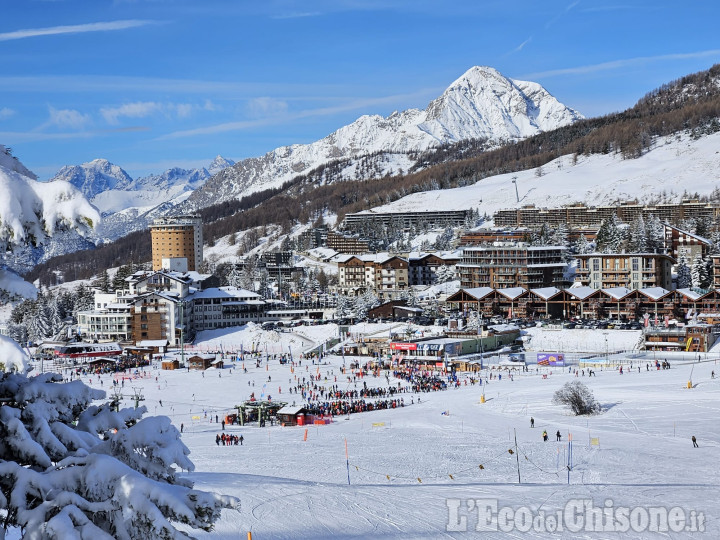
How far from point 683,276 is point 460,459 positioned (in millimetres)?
59130

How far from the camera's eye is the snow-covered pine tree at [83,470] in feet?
16.4

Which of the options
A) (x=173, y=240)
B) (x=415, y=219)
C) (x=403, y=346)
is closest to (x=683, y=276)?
(x=403, y=346)

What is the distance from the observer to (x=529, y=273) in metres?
76.8

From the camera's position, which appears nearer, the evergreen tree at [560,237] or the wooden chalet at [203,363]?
the wooden chalet at [203,363]

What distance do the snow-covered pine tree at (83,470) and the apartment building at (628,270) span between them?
222 feet

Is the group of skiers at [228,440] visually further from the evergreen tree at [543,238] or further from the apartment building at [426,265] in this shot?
the evergreen tree at [543,238]

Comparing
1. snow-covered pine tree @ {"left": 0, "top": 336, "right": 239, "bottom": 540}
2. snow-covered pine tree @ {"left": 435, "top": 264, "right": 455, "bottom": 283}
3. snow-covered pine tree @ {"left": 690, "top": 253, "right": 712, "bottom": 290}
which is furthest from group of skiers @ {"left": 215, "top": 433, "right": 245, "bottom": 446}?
snow-covered pine tree @ {"left": 435, "top": 264, "right": 455, "bottom": 283}

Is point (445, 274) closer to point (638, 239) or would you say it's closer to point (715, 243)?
point (638, 239)

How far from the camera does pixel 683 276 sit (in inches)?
2977

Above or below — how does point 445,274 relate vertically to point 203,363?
above

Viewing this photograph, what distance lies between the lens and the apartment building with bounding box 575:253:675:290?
69.2m

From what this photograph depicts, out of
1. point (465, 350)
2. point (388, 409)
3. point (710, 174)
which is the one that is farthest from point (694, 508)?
point (710, 174)

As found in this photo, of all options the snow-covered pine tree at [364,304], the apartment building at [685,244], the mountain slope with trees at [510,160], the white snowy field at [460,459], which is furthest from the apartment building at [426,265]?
the mountain slope with trees at [510,160]

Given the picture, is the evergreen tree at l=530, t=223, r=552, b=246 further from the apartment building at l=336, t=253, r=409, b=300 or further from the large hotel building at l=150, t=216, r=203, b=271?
the large hotel building at l=150, t=216, r=203, b=271
